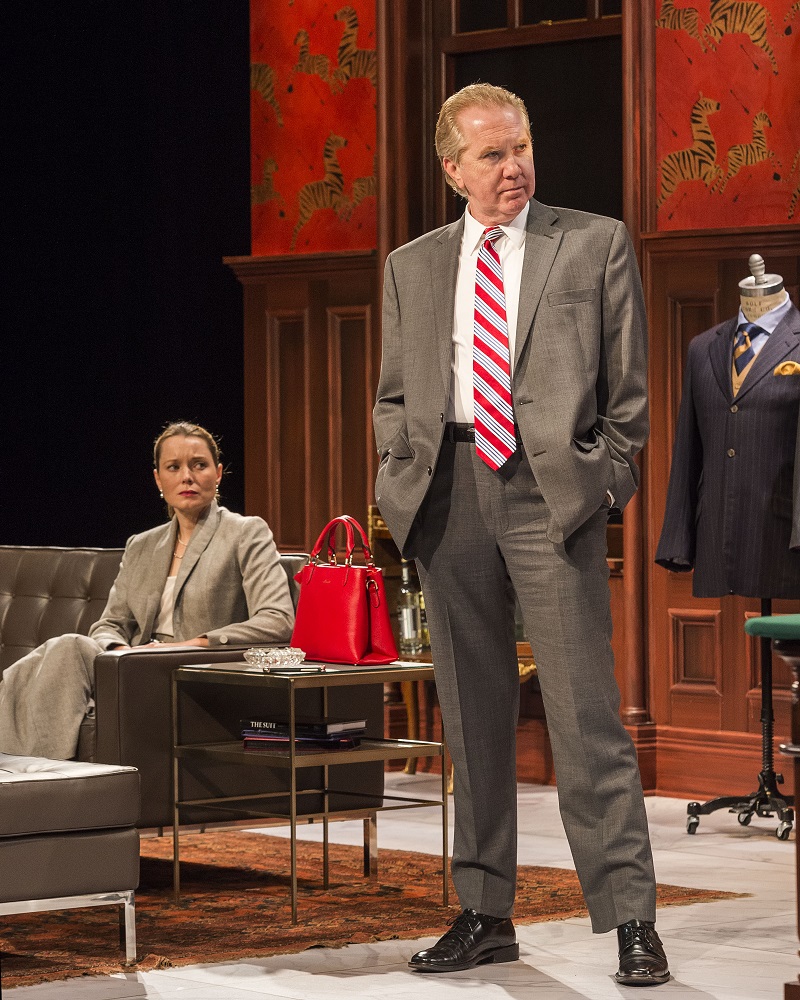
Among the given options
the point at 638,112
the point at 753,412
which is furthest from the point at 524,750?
the point at 638,112

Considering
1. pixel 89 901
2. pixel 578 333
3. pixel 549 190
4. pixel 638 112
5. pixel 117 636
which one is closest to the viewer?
pixel 578 333

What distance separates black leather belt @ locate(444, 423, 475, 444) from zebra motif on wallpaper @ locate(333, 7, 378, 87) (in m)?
4.22

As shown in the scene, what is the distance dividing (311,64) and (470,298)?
4.36 m

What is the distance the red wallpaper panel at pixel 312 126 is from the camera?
25.0ft

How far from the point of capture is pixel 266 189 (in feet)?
26.2

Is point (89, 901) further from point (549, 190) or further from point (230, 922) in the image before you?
point (549, 190)

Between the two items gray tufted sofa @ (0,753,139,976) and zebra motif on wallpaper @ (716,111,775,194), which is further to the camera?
zebra motif on wallpaper @ (716,111,775,194)

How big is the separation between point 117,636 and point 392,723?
251 centimetres

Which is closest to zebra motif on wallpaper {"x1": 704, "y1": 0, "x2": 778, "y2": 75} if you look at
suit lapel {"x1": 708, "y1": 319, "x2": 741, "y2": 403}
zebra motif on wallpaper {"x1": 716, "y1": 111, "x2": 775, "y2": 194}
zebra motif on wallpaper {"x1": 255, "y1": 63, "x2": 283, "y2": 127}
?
zebra motif on wallpaper {"x1": 716, "y1": 111, "x2": 775, "y2": 194}

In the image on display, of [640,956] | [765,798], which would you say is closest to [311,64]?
[765,798]

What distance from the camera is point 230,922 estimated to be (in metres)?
4.27

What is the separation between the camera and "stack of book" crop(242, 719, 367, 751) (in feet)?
14.7

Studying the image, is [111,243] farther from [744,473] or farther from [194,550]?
[744,473]

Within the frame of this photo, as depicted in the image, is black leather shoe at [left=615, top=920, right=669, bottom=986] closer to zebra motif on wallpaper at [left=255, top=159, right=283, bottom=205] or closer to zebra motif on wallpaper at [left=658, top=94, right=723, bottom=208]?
zebra motif on wallpaper at [left=658, top=94, right=723, bottom=208]
